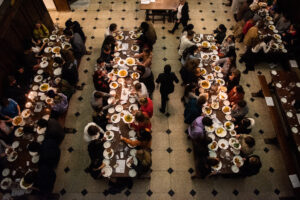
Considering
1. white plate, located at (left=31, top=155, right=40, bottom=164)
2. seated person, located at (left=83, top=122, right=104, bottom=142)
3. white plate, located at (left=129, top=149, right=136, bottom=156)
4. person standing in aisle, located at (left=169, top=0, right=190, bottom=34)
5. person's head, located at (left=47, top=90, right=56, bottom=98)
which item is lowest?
white plate, located at (left=31, top=155, right=40, bottom=164)

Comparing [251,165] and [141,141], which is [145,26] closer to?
[141,141]

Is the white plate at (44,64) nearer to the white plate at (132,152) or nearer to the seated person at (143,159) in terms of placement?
the white plate at (132,152)

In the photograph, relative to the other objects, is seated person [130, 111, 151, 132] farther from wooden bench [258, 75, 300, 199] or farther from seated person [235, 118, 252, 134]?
wooden bench [258, 75, 300, 199]

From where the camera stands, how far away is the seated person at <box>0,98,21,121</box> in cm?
539

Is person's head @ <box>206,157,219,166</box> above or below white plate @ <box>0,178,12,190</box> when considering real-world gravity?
above

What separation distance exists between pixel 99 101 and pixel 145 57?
1.99 meters

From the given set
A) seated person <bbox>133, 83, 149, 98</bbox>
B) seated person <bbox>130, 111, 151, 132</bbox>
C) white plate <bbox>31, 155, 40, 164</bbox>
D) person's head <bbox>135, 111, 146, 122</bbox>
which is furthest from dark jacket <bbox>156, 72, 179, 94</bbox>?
white plate <bbox>31, 155, 40, 164</bbox>

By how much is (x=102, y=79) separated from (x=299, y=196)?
6.04m

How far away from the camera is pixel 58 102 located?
5.76 m

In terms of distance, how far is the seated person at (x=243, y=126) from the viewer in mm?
5279

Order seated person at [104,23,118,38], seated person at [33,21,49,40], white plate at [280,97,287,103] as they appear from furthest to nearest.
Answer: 1. seated person at [33,21,49,40]
2. seated person at [104,23,118,38]
3. white plate at [280,97,287,103]

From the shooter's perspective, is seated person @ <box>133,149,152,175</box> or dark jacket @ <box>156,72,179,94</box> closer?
seated person @ <box>133,149,152,175</box>

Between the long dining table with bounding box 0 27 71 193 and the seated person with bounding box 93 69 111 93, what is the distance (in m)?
1.37

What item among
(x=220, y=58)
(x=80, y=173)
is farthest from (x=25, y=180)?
(x=220, y=58)
